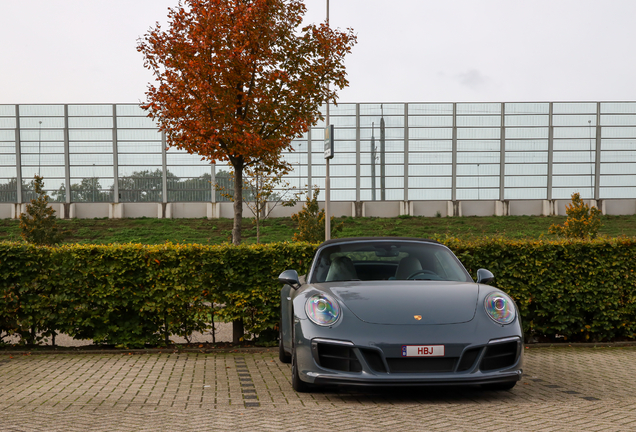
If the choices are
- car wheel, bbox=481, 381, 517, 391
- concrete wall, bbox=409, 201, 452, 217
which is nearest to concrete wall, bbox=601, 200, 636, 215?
concrete wall, bbox=409, 201, 452, 217

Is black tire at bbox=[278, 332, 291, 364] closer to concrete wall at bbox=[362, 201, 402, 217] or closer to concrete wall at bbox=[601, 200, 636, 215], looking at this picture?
concrete wall at bbox=[362, 201, 402, 217]

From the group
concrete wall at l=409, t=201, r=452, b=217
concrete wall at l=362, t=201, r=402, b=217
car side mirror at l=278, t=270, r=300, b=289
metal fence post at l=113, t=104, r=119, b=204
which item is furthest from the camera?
concrete wall at l=409, t=201, r=452, b=217

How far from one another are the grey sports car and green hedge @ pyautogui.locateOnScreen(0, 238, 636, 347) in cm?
264

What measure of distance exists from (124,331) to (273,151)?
6759 mm

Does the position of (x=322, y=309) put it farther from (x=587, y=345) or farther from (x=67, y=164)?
(x=67, y=164)

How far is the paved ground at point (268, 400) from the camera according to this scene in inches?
185

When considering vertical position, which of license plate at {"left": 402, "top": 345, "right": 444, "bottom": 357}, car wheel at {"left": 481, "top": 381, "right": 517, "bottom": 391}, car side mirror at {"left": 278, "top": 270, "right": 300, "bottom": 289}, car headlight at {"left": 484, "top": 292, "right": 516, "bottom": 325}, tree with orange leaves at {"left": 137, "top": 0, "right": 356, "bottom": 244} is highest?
tree with orange leaves at {"left": 137, "top": 0, "right": 356, "bottom": 244}

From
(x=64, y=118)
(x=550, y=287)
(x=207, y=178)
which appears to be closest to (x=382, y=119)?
(x=207, y=178)

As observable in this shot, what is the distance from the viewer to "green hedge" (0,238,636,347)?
8.61 m

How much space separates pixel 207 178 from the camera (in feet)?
163

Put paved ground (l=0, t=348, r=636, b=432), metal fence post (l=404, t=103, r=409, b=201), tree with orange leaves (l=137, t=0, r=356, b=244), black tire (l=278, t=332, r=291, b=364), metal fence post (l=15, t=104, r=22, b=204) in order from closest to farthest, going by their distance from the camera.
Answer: paved ground (l=0, t=348, r=636, b=432) < black tire (l=278, t=332, r=291, b=364) < tree with orange leaves (l=137, t=0, r=356, b=244) < metal fence post (l=15, t=104, r=22, b=204) < metal fence post (l=404, t=103, r=409, b=201)

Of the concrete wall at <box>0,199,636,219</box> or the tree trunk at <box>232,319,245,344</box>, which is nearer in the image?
the tree trunk at <box>232,319,245,344</box>

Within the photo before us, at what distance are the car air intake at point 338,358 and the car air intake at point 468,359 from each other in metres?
0.81

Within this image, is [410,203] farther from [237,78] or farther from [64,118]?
[237,78]
